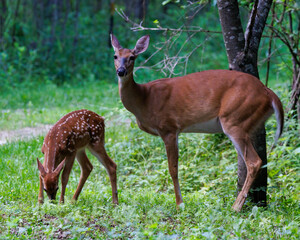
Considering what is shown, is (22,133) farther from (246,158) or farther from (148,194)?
(246,158)

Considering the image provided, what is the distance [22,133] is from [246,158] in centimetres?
479

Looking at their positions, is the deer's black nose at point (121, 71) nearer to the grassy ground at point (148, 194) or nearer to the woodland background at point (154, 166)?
the woodland background at point (154, 166)

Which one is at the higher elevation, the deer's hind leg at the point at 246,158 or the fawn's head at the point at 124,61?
the fawn's head at the point at 124,61

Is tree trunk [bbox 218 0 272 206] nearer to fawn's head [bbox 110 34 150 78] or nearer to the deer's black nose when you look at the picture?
fawn's head [bbox 110 34 150 78]

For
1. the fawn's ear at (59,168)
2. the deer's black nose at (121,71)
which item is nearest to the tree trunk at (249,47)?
the deer's black nose at (121,71)

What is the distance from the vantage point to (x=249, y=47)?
5.36 meters

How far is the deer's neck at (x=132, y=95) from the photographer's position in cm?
550

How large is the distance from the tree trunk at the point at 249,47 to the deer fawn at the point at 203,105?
23 cm

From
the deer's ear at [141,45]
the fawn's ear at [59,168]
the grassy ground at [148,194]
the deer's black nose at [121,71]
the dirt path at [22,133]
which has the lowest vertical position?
the grassy ground at [148,194]

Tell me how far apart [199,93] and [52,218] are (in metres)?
1.94

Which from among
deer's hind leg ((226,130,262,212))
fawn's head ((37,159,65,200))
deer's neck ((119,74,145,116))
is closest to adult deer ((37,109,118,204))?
fawn's head ((37,159,65,200))

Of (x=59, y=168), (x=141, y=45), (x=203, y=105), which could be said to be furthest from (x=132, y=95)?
(x=59, y=168)

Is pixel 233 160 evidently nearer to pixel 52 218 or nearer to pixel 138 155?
pixel 138 155

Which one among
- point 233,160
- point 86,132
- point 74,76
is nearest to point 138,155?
point 233,160
